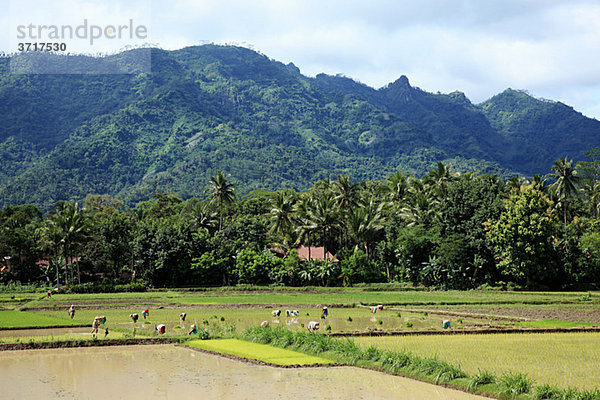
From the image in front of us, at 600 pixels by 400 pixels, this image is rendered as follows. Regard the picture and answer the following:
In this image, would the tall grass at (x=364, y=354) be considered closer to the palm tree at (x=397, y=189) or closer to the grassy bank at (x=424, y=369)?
the grassy bank at (x=424, y=369)

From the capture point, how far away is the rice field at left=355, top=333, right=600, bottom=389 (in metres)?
17.4

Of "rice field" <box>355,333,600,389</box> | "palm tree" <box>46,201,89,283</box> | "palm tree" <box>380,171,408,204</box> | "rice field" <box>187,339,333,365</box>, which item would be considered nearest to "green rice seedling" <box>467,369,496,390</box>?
"rice field" <box>355,333,600,389</box>

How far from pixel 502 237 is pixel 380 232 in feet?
69.1

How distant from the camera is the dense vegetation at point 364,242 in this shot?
5225cm

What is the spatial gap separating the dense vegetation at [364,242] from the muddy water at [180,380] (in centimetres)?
3670

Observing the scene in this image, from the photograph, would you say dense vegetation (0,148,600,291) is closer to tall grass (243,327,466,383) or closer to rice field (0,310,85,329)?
rice field (0,310,85,329)

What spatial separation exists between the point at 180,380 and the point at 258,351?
4.92 m

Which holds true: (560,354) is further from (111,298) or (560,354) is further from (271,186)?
(271,186)

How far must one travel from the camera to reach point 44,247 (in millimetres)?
61250

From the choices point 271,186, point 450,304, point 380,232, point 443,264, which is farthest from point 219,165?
point 450,304

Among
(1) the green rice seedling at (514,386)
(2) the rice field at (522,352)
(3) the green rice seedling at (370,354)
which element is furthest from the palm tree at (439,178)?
(1) the green rice seedling at (514,386)

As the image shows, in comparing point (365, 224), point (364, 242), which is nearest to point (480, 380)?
point (365, 224)

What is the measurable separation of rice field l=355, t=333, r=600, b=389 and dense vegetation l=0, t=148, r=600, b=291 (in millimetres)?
27021

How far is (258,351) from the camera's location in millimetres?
21453
